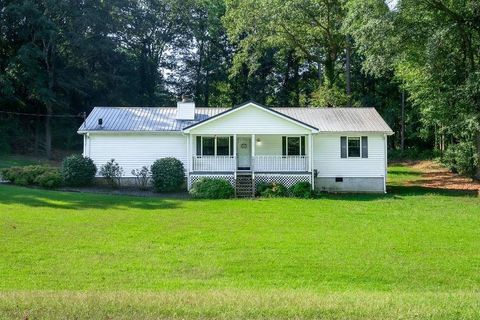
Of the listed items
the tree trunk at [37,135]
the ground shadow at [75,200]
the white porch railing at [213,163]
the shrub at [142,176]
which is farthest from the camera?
the tree trunk at [37,135]

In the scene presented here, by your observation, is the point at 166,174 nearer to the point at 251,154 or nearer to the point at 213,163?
the point at 213,163

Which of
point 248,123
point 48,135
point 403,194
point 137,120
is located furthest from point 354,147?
point 48,135

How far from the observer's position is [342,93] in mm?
37031

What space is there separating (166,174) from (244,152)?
4.88 meters

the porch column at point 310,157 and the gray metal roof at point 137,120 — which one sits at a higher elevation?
the gray metal roof at point 137,120

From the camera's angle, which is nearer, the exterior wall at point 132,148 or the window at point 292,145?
the exterior wall at point 132,148

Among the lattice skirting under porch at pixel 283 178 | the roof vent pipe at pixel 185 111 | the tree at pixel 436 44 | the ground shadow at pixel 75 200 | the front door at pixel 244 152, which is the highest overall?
the tree at pixel 436 44

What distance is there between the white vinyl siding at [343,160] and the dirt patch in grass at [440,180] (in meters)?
4.52

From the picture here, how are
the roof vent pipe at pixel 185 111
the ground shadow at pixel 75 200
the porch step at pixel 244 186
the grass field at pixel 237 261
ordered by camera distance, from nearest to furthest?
the grass field at pixel 237 261
the ground shadow at pixel 75 200
the porch step at pixel 244 186
the roof vent pipe at pixel 185 111

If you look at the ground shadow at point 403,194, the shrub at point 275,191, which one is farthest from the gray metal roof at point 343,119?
the shrub at point 275,191

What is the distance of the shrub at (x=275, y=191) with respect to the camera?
22484 mm

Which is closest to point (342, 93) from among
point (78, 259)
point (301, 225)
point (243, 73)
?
point (243, 73)

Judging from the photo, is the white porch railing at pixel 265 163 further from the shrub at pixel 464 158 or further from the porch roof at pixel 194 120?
the shrub at pixel 464 158

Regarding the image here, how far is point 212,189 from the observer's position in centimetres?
2197
